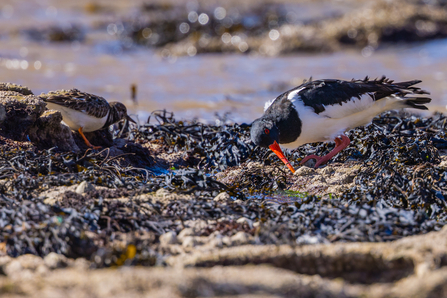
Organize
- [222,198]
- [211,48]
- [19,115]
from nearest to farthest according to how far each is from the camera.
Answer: [222,198]
[19,115]
[211,48]

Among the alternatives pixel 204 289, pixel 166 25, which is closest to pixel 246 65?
pixel 166 25

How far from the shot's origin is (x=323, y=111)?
4.76m

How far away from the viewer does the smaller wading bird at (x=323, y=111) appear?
4.57 meters

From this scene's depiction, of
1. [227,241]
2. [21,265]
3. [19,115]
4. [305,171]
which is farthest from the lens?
[305,171]

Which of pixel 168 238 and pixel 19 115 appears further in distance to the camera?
pixel 19 115

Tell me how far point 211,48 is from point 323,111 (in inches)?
446

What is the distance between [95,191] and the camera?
376 centimetres

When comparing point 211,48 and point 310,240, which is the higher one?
point 211,48

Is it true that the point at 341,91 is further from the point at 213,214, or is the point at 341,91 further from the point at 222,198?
the point at 213,214

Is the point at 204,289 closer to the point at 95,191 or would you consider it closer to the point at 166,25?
the point at 95,191

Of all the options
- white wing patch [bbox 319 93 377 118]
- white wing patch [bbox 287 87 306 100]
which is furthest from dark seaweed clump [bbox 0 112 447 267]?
white wing patch [bbox 287 87 306 100]

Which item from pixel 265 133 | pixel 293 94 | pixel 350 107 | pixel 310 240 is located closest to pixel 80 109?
pixel 265 133

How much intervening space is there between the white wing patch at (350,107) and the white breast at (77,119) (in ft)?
7.85

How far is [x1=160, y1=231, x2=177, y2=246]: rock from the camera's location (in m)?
3.07
